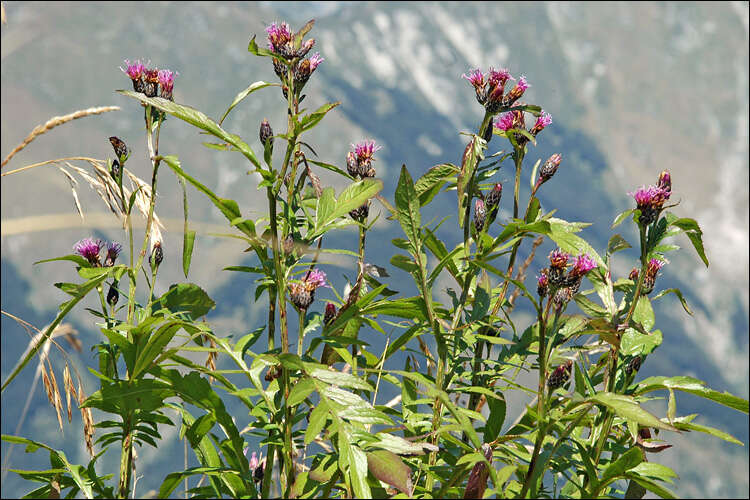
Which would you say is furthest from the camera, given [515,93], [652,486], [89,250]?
[89,250]

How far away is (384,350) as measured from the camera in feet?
3.16

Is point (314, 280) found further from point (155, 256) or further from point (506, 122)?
point (506, 122)

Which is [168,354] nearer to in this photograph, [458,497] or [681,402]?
[458,497]

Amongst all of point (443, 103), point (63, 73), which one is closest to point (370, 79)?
point (443, 103)

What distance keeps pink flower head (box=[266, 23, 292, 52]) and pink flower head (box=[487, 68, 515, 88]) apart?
31 centimetres

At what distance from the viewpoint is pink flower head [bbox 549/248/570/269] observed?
86cm

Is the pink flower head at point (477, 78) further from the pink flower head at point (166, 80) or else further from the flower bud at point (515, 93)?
the pink flower head at point (166, 80)

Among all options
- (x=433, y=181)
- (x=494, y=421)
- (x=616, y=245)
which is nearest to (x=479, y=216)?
(x=433, y=181)

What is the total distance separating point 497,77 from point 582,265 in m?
0.34

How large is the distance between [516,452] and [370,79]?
14393 centimetres

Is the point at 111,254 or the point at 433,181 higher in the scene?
the point at 433,181

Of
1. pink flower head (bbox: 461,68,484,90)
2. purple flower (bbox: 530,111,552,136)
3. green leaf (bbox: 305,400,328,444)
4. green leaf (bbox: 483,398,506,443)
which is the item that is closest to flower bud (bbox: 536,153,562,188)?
purple flower (bbox: 530,111,552,136)

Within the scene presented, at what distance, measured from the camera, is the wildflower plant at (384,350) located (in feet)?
2.49

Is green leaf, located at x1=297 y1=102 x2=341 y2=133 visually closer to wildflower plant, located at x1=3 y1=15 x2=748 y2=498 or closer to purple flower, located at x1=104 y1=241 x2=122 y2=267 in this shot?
wildflower plant, located at x1=3 y1=15 x2=748 y2=498
